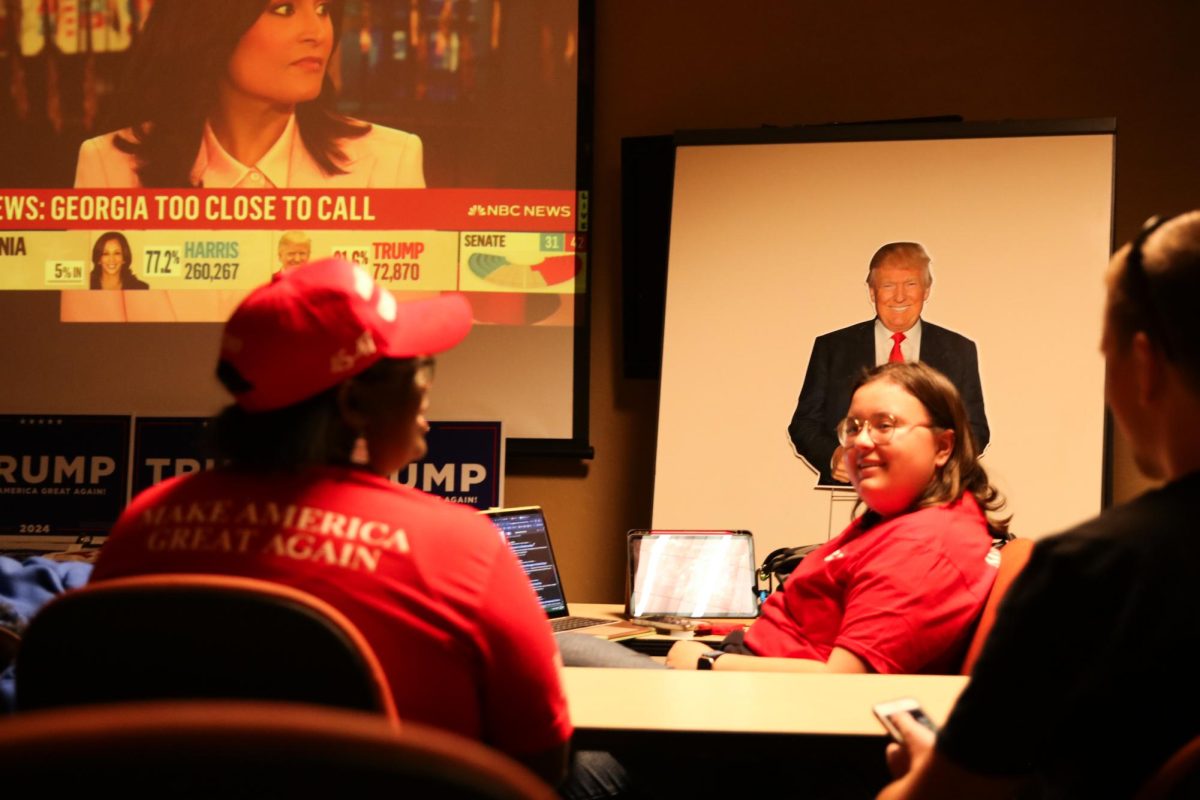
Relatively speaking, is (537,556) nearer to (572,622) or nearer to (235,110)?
(572,622)

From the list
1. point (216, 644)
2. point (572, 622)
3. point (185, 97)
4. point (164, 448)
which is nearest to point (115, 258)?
point (185, 97)

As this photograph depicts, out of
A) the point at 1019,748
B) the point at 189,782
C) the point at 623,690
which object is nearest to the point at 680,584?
the point at 623,690

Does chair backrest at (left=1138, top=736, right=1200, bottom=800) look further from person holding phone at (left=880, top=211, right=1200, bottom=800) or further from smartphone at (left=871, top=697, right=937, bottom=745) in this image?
smartphone at (left=871, top=697, right=937, bottom=745)

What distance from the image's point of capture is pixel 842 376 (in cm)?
342

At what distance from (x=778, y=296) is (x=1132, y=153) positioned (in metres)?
1.30

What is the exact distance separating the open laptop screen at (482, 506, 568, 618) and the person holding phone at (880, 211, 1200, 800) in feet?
6.45

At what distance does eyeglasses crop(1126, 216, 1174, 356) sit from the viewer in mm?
1009

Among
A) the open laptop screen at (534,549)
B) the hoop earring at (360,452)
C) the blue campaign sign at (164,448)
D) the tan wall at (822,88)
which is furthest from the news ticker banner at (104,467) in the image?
the hoop earring at (360,452)

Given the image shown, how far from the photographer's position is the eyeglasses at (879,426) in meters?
2.14

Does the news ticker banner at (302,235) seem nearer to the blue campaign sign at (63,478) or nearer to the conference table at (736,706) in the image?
the blue campaign sign at (63,478)

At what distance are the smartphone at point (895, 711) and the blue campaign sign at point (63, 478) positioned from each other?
2861 mm

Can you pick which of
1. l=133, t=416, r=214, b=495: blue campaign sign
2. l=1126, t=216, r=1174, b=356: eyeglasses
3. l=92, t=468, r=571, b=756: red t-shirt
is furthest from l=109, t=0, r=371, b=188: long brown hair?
l=1126, t=216, r=1174, b=356: eyeglasses

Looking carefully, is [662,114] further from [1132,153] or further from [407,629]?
[407,629]

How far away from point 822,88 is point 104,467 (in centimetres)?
273
